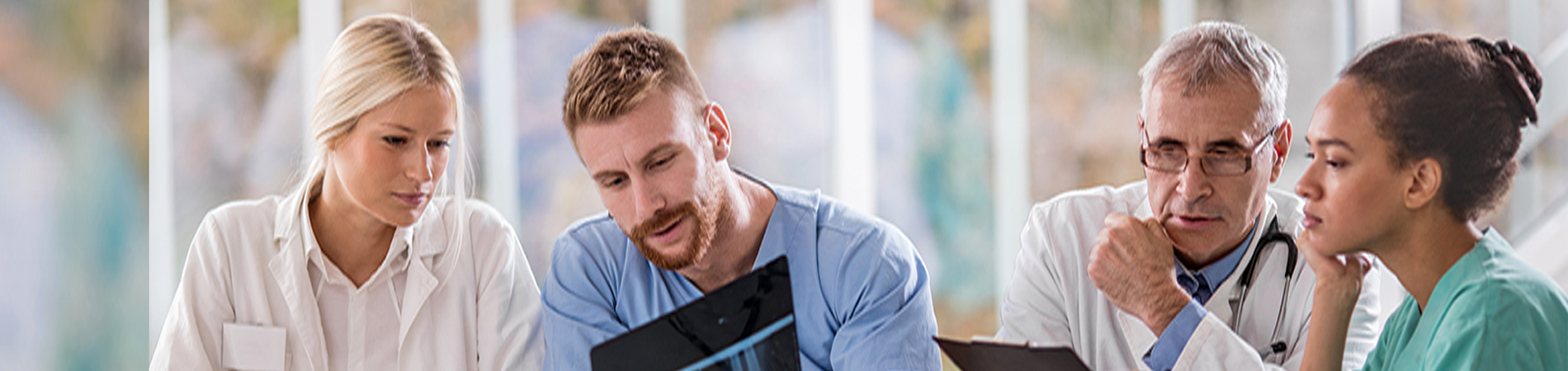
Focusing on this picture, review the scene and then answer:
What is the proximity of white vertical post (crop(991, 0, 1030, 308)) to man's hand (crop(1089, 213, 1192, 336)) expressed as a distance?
2.40 metres

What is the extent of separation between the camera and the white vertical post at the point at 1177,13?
4.12m

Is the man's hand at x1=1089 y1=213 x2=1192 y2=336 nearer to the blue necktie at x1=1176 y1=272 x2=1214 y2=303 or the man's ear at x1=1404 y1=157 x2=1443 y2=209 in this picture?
the blue necktie at x1=1176 y1=272 x2=1214 y2=303

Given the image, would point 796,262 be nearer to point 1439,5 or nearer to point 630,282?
point 630,282

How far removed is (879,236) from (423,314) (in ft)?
3.07

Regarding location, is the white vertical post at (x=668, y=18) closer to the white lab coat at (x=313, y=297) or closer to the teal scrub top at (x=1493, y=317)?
the white lab coat at (x=313, y=297)

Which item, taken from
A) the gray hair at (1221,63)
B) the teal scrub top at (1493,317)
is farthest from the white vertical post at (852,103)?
the teal scrub top at (1493,317)

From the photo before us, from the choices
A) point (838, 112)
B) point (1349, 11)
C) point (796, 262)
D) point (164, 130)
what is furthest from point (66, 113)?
point (1349, 11)

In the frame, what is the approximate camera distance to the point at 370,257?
2.16 metres

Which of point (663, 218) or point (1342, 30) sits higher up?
point (1342, 30)

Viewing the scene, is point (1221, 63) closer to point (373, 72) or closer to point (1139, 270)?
point (1139, 270)

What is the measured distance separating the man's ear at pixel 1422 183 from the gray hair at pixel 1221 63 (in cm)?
46

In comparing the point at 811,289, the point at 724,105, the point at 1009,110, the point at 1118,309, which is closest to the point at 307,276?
the point at 811,289

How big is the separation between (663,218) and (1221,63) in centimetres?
98

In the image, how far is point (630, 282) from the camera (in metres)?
1.99
